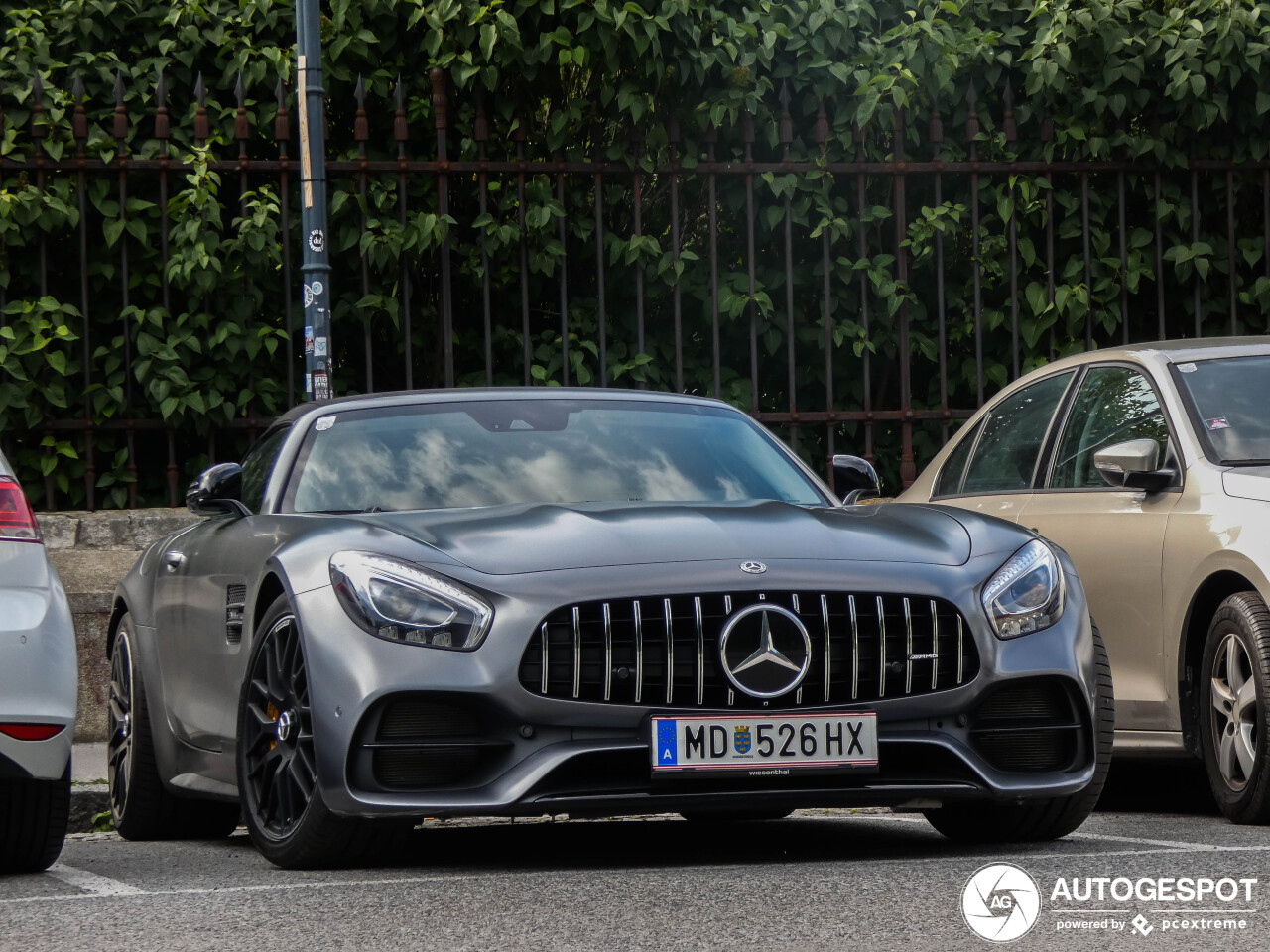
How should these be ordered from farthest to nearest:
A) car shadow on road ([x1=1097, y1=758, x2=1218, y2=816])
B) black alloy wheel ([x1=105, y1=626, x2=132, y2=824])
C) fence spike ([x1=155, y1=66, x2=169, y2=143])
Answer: fence spike ([x1=155, y1=66, x2=169, y2=143])
car shadow on road ([x1=1097, y1=758, x2=1218, y2=816])
black alloy wheel ([x1=105, y1=626, x2=132, y2=824])

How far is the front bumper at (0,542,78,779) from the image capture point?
535 centimetres

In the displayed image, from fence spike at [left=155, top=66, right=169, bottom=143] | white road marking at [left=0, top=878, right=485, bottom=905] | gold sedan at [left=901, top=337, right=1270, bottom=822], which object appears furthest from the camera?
fence spike at [left=155, top=66, right=169, bottom=143]

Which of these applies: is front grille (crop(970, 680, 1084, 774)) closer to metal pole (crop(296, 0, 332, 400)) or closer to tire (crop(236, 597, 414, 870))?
tire (crop(236, 597, 414, 870))

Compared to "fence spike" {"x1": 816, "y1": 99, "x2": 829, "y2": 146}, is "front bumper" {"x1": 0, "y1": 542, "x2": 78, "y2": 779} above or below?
below

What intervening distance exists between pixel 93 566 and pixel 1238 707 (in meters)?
5.97

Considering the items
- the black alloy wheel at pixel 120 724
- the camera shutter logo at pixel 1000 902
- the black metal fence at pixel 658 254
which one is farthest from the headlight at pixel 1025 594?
the black metal fence at pixel 658 254

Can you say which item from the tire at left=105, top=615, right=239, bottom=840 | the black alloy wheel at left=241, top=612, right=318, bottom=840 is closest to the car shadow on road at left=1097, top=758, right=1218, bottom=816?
the tire at left=105, top=615, right=239, bottom=840

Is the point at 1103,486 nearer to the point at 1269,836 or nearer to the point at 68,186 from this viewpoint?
the point at 1269,836

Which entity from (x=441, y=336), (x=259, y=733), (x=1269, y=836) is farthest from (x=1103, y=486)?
(x=441, y=336)

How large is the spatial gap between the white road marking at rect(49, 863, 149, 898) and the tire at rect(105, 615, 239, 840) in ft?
3.17

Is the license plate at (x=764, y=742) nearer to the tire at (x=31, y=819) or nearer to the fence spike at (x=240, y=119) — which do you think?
the tire at (x=31, y=819)

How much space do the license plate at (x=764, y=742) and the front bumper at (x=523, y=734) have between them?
35 millimetres

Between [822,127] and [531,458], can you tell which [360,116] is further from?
[531,458]

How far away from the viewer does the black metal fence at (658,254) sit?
1076 centimetres
